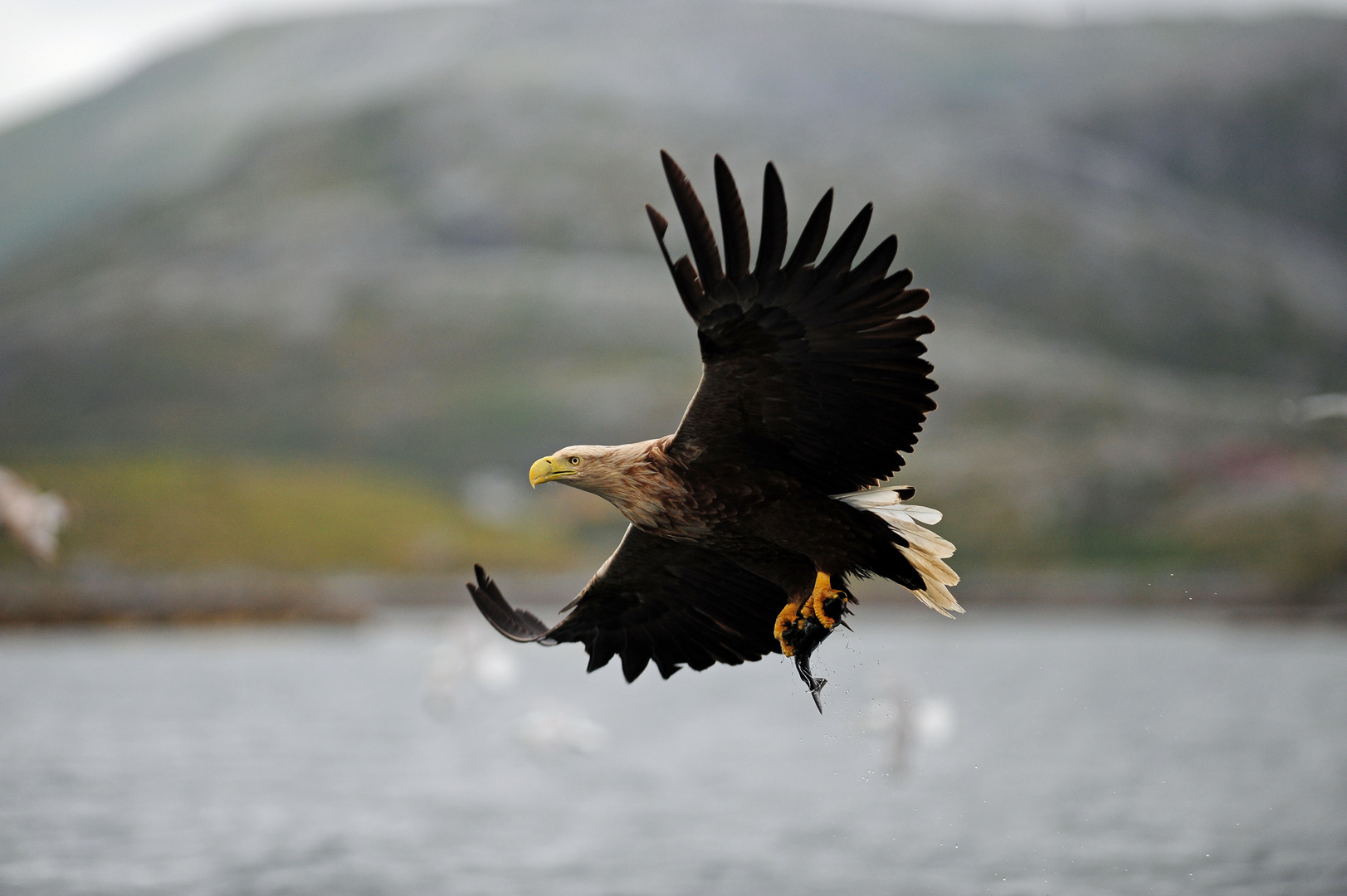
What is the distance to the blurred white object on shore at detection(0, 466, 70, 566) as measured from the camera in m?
9.42

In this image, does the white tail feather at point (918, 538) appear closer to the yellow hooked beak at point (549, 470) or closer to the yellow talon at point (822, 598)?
the yellow talon at point (822, 598)

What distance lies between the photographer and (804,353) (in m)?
5.84

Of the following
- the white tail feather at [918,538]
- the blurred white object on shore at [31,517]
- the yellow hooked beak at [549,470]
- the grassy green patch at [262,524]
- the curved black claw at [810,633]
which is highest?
the grassy green patch at [262,524]

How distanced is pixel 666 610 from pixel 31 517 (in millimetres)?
4940

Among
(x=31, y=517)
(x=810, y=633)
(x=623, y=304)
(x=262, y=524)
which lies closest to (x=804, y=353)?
(x=810, y=633)

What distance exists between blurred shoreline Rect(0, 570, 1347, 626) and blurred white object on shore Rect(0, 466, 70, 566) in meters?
34.1

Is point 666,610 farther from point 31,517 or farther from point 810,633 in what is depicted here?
point 31,517

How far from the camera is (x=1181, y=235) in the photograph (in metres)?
136

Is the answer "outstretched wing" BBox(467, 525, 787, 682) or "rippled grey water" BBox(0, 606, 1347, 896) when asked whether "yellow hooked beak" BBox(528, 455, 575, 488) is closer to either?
"outstretched wing" BBox(467, 525, 787, 682)

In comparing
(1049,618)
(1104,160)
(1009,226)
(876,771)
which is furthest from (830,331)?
(1104,160)

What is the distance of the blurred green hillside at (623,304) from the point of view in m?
68.8

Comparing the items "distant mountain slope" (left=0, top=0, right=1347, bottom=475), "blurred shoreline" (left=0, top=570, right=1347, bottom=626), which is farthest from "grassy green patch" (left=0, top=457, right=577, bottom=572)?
"distant mountain slope" (left=0, top=0, right=1347, bottom=475)

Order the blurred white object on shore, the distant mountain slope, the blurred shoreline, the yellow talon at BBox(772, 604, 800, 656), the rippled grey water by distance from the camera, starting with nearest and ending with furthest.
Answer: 1. the yellow talon at BBox(772, 604, 800, 656)
2. the blurred white object on shore
3. the rippled grey water
4. the blurred shoreline
5. the distant mountain slope

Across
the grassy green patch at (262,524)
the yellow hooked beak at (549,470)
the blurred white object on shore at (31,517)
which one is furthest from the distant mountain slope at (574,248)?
the yellow hooked beak at (549,470)
